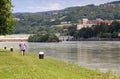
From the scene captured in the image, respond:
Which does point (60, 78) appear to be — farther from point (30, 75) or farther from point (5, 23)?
point (5, 23)

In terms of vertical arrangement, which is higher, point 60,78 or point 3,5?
point 3,5

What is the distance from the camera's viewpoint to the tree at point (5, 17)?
54969 mm

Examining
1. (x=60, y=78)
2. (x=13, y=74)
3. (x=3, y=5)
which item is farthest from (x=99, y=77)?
(x=3, y=5)

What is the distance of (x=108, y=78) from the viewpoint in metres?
30.7

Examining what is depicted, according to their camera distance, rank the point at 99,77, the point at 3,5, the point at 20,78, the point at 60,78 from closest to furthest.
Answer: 1. the point at 20,78
2. the point at 60,78
3. the point at 99,77
4. the point at 3,5

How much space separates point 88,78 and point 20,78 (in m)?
6.80

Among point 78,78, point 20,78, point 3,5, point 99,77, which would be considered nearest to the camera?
point 20,78

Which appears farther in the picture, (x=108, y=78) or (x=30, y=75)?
(x=108, y=78)

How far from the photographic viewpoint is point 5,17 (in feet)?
182

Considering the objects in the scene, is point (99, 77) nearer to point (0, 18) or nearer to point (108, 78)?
point (108, 78)

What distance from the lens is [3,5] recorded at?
55.0 meters

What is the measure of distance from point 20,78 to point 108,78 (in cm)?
782

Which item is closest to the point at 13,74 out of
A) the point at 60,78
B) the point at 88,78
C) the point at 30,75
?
the point at 30,75

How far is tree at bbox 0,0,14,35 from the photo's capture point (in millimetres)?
54969
